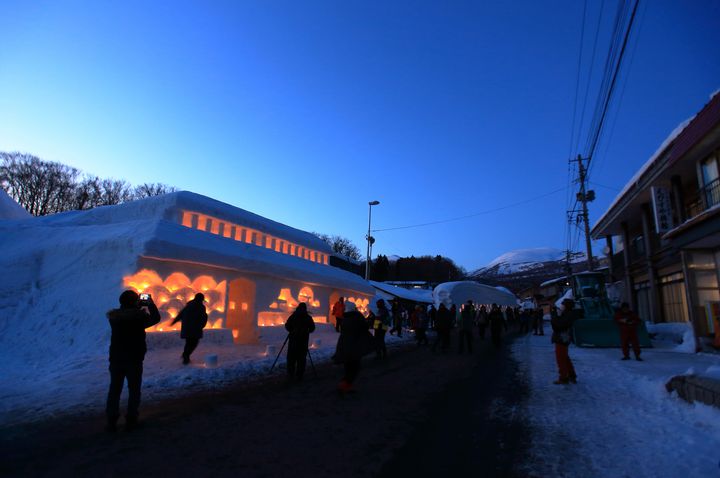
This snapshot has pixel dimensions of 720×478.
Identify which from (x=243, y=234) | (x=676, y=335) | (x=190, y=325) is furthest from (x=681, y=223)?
(x=243, y=234)

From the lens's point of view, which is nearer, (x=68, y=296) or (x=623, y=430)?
(x=623, y=430)

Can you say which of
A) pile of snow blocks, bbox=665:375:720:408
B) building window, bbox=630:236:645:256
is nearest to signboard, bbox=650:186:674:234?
building window, bbox=630:236:645:256

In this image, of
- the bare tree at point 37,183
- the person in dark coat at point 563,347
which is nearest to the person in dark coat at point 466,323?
the person in dark coat at point 563,347

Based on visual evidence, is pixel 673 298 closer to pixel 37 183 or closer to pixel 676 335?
pixel 676 335

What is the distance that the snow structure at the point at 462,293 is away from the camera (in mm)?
37344

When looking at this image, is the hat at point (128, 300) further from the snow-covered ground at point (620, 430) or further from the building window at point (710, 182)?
the building window at point (710, 182)

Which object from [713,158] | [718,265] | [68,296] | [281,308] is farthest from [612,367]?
[68,296]

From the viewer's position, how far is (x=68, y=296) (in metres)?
11.4

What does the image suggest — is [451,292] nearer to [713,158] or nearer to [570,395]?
[713,158]

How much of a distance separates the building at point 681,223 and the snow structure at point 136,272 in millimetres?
15413

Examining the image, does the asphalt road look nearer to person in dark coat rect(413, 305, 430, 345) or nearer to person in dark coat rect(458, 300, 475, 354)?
person in dark coat rect(458, 300, 475, 354)

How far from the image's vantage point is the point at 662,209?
16.3m

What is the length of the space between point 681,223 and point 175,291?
1837 cm

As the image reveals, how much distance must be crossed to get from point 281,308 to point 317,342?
280cm
